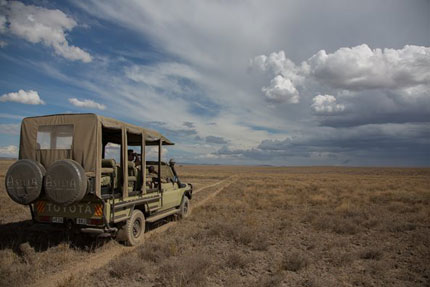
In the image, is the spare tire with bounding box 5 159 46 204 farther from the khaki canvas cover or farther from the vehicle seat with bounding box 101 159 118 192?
the vehicle seat with bounding box 101 159 118 192

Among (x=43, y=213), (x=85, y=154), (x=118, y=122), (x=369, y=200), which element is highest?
(x=118, y=122)

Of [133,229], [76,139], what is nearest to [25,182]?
[76,139]

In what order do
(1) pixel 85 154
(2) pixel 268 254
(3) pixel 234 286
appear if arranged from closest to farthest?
(3) pixel 234 286, (1) pixel 85 154, (2) pixel 268 254

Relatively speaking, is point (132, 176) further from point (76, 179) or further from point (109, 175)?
point (76, 179)

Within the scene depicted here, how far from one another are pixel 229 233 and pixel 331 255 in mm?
2854

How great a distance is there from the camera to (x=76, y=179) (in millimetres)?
5871

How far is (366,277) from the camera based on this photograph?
18.4 feet

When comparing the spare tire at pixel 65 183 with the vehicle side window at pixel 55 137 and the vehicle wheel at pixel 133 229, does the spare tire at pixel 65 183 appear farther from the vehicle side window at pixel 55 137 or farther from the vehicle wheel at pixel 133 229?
the vehicle wheel at pixel 133 229

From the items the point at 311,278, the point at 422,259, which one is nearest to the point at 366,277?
the point at 311,278

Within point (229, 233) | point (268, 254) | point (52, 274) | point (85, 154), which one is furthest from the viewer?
point (229, 233)

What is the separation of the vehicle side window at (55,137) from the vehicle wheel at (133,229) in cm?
231

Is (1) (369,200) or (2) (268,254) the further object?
(1) (369,200)

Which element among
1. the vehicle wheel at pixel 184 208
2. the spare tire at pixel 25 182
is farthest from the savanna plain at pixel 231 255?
the spare tire at pixel 25 182

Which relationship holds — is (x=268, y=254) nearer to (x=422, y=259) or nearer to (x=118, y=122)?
(x=422, y=259)
